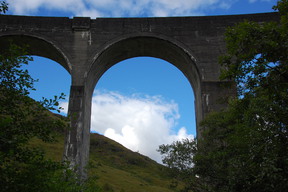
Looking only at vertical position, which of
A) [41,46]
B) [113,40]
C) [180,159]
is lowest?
[180,159]

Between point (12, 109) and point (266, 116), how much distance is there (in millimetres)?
5238

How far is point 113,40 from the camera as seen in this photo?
1448cm

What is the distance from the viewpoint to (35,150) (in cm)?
554

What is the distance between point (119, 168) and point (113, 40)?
3009 cm

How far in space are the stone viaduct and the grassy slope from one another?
45.1 feet

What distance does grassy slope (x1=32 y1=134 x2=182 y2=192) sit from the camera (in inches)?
1172

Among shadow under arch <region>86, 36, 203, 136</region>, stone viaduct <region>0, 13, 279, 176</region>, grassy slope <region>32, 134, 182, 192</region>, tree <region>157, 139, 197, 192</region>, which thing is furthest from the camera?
grassy slope <region>32, 134, 182, 192</region>

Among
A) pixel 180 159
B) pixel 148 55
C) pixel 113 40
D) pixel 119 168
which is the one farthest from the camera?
pixel 119 168

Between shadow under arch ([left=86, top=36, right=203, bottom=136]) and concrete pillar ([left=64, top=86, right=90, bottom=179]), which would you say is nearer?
concrete pillar ([left=64, top=86, right=90, bottom=179])

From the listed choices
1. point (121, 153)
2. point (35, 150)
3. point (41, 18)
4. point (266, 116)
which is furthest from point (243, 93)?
point (121, 153)

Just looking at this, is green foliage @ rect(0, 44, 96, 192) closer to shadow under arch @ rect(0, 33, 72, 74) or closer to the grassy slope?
shadow under arch @ rect(0, 33, 72, 74)

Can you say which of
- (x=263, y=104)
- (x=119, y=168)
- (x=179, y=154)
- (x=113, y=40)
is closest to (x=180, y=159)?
(x=179, y=154)

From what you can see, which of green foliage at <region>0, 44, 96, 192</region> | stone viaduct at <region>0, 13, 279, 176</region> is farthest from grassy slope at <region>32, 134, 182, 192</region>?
green foliage at <region>0, 44, 96, 192</region>

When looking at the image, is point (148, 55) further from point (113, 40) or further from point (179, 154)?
point (179, 154)
